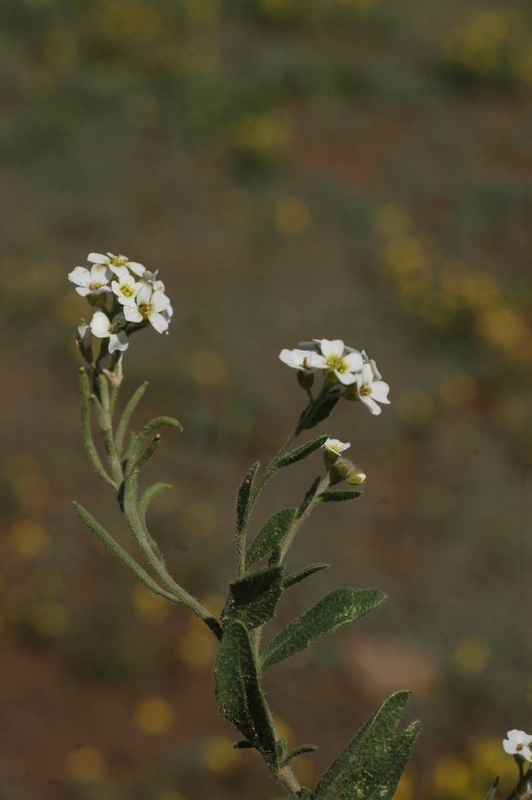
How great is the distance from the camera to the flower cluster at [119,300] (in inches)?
62.1

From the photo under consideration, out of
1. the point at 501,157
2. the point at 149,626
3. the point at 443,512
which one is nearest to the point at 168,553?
the point at 149,626

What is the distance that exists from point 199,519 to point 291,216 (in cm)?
371

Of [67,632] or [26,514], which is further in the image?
[26,514]

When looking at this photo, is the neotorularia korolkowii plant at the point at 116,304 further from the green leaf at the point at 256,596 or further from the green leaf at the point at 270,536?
the green leaf at the point at 256,596

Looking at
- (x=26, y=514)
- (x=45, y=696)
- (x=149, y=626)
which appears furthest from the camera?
(x=26, y=514)

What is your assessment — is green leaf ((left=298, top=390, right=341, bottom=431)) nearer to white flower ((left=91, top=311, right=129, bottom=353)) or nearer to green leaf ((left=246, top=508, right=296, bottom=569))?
green leaf ((left=246, top=508, right=296, bottom=569))

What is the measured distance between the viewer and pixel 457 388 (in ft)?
23.9

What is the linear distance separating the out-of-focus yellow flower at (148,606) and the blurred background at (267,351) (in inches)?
0.9

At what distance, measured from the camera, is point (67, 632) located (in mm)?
5578

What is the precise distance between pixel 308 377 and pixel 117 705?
4.25 metres

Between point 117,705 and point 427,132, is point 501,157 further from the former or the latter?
point 117,705

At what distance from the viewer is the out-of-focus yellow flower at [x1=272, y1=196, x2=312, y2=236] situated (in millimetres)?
8633

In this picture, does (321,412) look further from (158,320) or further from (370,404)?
(158,320)

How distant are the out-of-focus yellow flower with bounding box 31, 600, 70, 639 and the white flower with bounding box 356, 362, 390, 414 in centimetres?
450
